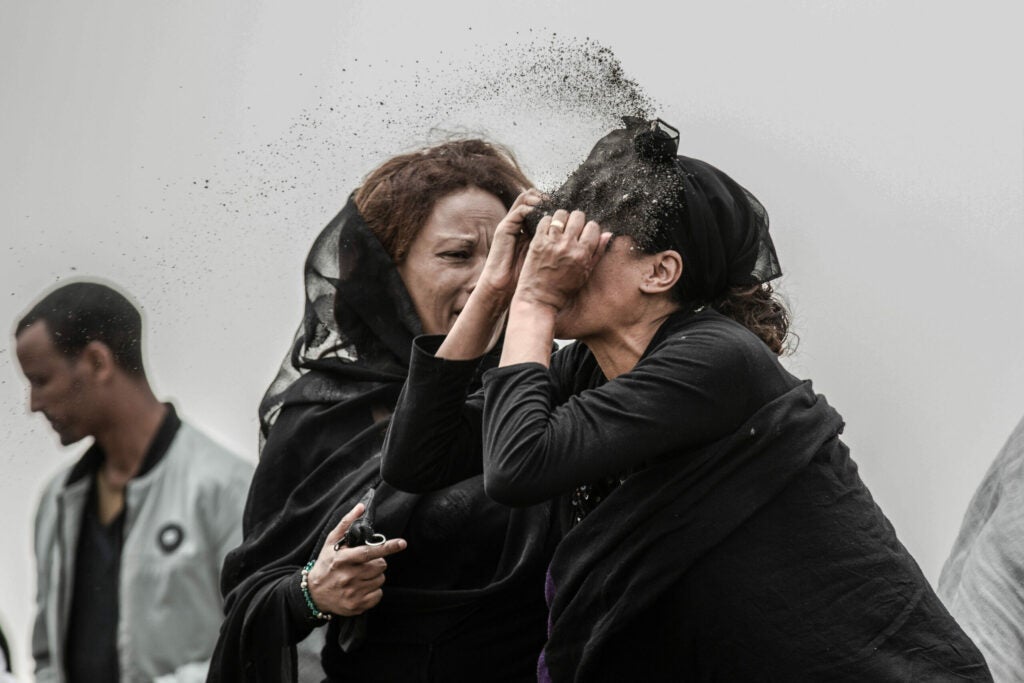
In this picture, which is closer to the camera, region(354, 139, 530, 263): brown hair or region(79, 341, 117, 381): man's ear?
region(354, 139, 530, 263): brown hair

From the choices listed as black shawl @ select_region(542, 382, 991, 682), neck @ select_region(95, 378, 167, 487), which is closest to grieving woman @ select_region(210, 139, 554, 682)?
neck @ select_region(95, 378, 167, 487)

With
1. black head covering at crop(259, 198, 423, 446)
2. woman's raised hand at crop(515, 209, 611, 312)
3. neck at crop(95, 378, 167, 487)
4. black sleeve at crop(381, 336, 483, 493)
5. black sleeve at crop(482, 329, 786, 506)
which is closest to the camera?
black sleeve at crop(482, 329, 786, 506)

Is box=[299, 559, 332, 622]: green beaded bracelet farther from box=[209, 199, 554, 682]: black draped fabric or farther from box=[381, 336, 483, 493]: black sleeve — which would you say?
box=[381, 336, 483, 493]: black sleeve

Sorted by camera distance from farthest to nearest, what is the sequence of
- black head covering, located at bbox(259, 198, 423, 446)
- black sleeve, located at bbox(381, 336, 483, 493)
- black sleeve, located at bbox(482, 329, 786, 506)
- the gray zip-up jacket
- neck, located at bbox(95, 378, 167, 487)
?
neck, located at bbox(95, 378, 167, 487) < the gray zip-up jacket < black head covering, located at bbox(259, 198, 423, 446) < black sleeve, located at bbox(381, 336, 483, 493) < black sleeve, located at bbox(482, 329, 786, 506)

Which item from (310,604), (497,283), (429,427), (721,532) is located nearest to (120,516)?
(310,604)

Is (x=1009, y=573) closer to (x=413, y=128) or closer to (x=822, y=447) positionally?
(x=822, y=447)

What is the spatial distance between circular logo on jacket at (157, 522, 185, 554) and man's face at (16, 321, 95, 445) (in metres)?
0.33

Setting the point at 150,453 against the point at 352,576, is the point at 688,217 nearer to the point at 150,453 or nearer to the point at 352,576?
the point at 352,576

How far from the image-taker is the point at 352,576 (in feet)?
9.43

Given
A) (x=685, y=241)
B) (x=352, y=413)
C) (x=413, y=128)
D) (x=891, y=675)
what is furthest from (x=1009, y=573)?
(x=413, y=128)

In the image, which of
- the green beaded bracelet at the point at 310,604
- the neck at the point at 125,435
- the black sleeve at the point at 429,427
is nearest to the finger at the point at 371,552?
the green beaded bracelet at the point at 310,604

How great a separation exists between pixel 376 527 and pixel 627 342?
2.69 feet

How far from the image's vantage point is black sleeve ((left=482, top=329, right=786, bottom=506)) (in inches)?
84.4

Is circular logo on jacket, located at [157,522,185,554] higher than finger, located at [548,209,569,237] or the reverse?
the reverse
